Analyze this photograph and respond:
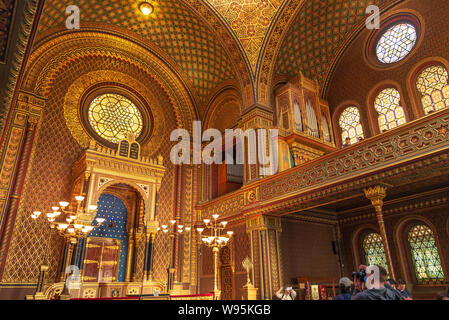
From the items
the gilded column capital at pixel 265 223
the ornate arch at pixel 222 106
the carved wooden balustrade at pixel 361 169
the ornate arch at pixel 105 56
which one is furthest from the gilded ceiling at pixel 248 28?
the gilded column capital at pixel 265 223

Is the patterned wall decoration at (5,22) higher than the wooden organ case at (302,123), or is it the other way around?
the wooden organ case at (302,123)

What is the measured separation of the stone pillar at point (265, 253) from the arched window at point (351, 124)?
5.24 m

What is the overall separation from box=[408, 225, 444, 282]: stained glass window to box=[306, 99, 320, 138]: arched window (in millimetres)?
5162

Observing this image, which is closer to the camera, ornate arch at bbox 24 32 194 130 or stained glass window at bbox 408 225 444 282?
stained glass window at bbox 408 225 444 282

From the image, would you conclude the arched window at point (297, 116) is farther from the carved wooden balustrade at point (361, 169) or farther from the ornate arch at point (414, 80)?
the ornate arch at point (414, 80)

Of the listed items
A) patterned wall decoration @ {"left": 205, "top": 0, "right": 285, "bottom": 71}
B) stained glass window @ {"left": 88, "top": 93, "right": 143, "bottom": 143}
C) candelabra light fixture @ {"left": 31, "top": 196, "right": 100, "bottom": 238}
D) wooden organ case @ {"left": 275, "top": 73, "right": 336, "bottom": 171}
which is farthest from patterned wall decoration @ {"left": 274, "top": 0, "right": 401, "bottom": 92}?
candelabra light fixture @ {"left": 31, "top": 196, "right": 100, "bottom": 238}

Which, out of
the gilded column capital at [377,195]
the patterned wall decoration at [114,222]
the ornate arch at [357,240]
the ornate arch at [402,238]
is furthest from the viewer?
the patterned wall decoration at [114,222]

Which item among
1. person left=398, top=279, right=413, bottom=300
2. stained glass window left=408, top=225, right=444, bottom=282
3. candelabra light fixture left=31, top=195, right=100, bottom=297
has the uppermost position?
candelabra light fixture left=31, top=195, right=100, bottom=297

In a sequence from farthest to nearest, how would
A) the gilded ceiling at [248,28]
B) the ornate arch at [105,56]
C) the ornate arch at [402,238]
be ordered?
the gilded ceiling at [248,28]
the ornate arch at [105,56]
the ornate arch at [402,238]

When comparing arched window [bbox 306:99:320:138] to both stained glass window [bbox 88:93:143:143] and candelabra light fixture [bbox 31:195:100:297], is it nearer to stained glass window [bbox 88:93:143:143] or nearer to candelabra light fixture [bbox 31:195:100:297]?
stained glass window [bbox 88:93:143:143]

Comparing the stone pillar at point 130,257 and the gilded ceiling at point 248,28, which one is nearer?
the stone pillar at point 130,257

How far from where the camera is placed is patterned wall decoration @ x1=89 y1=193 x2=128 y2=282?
41.2 ft

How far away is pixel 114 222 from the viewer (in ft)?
42.5

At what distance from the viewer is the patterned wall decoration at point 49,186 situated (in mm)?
10305
